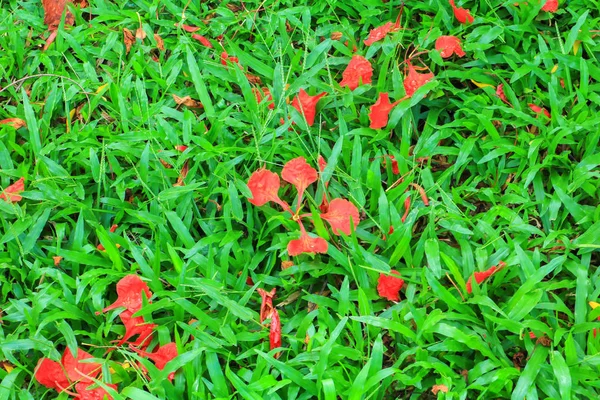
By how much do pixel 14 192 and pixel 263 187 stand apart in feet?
2.87

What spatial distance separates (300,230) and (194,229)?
0.38 m

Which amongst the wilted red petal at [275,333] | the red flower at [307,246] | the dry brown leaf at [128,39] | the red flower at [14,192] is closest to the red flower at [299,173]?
the red flower at [307,246]

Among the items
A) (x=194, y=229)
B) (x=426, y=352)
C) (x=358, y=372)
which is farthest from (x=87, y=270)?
(x=426, y=352)

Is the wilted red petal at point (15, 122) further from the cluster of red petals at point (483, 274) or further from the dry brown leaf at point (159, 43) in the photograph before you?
the cluster of red petals at point (483, 274)

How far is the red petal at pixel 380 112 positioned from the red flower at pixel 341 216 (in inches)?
15.6

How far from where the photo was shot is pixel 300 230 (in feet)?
6.36

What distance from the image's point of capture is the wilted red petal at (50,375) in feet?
5.79

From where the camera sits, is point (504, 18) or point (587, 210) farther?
point (504, 18)

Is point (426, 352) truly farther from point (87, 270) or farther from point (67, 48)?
point (67, 48)

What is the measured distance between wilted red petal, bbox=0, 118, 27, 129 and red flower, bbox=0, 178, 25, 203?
0.31 meters

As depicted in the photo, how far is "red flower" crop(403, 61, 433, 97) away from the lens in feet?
7.39

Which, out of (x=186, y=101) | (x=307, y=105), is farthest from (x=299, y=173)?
(x=186, y=101)

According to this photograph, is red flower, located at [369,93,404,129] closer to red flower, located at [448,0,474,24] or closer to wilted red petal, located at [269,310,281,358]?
red flower, located at [448,0,474,24]

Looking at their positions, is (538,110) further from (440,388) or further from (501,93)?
(440,388)
